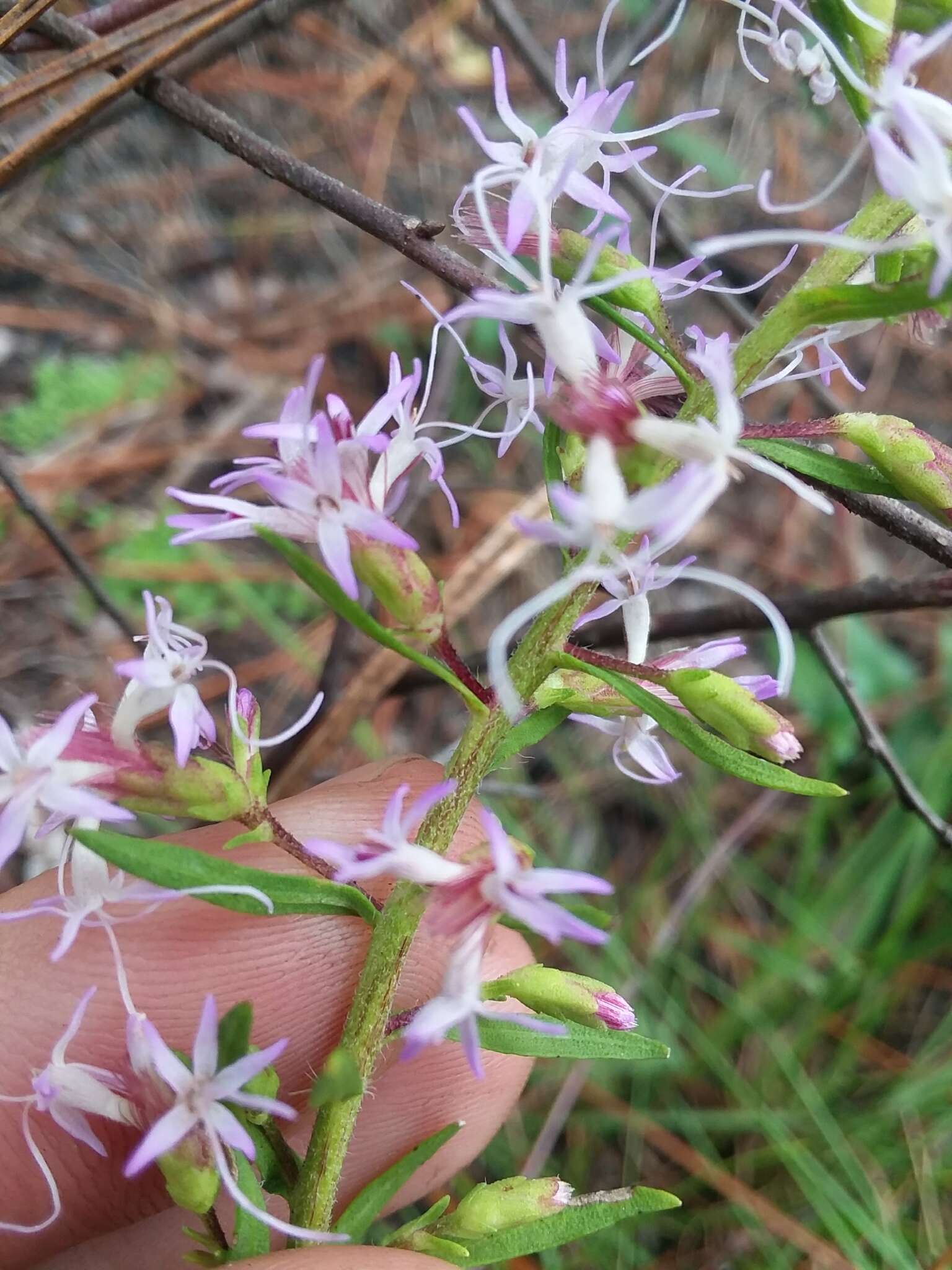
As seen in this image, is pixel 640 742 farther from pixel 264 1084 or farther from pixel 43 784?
pixel 43 784

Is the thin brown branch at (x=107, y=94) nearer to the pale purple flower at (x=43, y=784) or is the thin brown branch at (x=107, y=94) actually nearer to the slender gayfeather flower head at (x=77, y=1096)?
the pale purple flower at (x=43, y=784)

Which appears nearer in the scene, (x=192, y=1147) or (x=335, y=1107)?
(x=192, y=1147)

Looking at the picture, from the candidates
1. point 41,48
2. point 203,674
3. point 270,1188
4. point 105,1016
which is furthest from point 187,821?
point 41,48

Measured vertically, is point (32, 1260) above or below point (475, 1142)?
above

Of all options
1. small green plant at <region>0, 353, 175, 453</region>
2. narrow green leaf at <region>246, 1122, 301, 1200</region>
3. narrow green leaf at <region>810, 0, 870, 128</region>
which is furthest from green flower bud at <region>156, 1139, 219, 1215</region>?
small green plant at <region>0, 353, 175, 453</region>

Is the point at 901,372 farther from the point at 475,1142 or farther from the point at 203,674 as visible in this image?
the point at 475,1142

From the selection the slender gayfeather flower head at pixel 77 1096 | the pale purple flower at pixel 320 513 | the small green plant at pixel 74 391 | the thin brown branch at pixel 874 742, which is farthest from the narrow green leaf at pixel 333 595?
the small green plant at pixel 74 391

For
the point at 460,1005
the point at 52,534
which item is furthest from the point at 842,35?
the point at 52,534
